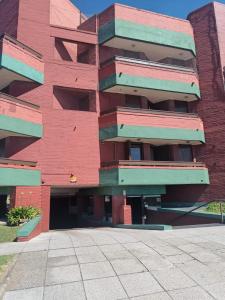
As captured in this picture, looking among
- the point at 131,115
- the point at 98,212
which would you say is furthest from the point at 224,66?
the point at 98,212

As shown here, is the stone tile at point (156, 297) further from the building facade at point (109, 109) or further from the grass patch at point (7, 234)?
the building facade at point (109, 109)

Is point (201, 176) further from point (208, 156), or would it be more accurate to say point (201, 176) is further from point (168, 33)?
point (168, 33)

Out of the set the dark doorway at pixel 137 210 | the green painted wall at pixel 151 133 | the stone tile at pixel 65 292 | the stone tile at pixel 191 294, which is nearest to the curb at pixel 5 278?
the stone tile at pixel 65 292

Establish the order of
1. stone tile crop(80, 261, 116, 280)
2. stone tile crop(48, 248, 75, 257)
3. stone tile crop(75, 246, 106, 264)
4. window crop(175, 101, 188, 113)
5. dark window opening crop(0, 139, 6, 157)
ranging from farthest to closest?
window crop(175, 101, 188, 113) → dark window opening crop(0, 139, 6, 157) → stone tile crop(48, 248, 75, 257) → stone tile crop(75, 246, 106, 264) → stone tile crop(80, 261, 116, 280)

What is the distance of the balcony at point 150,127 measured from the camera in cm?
2162

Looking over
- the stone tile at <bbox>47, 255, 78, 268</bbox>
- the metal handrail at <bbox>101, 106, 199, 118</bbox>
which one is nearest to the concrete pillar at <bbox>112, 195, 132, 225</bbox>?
the metal handrail at <bbox>101, 106, 199, 118</bbox>

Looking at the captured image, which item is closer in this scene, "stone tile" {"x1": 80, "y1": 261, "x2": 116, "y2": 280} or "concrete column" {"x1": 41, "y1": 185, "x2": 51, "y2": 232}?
"stone tile" {"x1": 80, "y1": 261, "x2": 116, "y2": 280}

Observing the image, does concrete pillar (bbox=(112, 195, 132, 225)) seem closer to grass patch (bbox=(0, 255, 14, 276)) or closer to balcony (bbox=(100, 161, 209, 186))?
balcony (bbox=(100, 161, 209, 186))

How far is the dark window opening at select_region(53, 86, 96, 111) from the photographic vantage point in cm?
2320

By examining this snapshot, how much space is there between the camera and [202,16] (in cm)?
2588

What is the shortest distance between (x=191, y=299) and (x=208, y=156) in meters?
19.1

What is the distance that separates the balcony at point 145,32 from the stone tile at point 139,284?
21042 mm

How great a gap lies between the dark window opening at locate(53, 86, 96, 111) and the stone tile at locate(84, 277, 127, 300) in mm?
17480

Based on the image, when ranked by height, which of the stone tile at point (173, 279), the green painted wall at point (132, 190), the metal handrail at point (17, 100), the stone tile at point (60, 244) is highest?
the metal handrail at point (17, 100)
